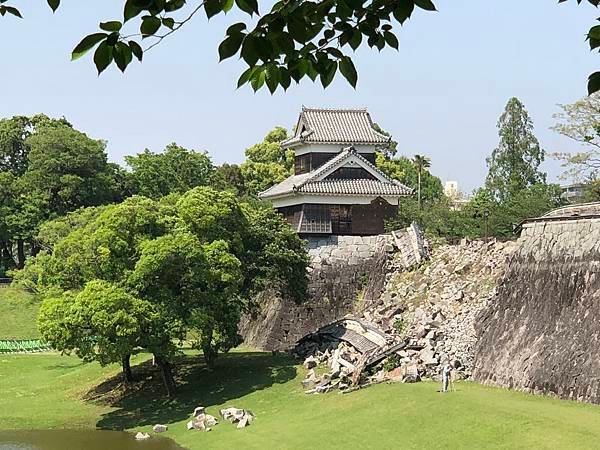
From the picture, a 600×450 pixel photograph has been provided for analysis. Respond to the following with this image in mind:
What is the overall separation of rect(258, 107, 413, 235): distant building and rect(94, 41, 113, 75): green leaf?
25968 millimetres

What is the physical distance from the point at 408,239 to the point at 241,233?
6.03 meters

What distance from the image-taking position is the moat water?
18641 mm

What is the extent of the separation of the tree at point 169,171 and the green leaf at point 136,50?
4226cm

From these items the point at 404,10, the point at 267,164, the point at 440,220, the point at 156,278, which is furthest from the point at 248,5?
the point at 267,164

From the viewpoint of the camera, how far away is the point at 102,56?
3016 millimetres

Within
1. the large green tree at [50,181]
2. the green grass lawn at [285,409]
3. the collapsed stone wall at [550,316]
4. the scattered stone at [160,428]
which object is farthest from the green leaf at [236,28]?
the large green tree at [50,181]

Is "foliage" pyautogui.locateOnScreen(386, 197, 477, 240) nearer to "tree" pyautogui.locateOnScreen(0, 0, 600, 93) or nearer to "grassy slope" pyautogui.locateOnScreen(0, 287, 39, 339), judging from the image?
"grassy slope" pyautogui.locateOnScreen(0, 287, 39, 339)

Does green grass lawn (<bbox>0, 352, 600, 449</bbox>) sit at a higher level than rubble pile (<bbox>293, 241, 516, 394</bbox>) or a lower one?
lower

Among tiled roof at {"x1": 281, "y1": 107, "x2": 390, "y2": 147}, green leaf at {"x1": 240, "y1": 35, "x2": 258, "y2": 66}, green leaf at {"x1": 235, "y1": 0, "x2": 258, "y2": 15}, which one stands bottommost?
green leaf at {"x1": 240, "y1": 35, "x2": 258, "y2": 66}

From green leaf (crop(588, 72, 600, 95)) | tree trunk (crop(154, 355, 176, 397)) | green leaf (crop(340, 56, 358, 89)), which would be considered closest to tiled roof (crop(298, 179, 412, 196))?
tree trunk (crop(154, 355, 176, 397))

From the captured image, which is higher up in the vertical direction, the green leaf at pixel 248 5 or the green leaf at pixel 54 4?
the green leaf at pixel 54 4

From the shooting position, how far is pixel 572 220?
17.8 metres

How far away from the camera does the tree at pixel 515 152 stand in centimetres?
4000

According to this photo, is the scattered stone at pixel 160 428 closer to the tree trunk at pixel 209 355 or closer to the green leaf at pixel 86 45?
the tree trunk at pixel 209 355
